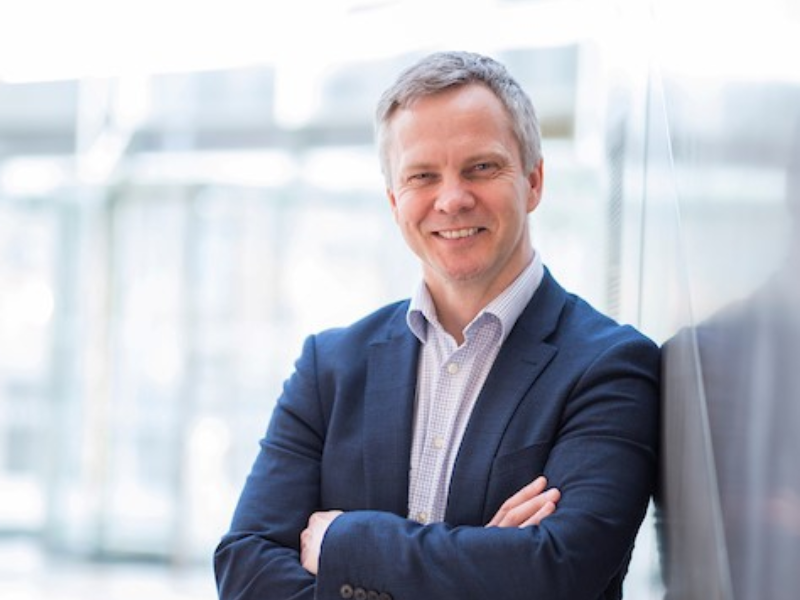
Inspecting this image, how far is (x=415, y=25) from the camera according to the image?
243 inches

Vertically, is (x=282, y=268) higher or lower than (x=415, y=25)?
lower

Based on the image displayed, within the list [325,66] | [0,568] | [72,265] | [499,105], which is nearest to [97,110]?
[72,265]

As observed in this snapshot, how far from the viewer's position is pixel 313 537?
1851 millimetres

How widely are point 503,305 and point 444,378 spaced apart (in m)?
0.16

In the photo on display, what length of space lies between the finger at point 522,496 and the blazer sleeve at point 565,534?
2cm

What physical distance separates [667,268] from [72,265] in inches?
233

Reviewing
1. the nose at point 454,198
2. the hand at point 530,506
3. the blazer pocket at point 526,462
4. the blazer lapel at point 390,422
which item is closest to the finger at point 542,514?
the hand at point 530,506

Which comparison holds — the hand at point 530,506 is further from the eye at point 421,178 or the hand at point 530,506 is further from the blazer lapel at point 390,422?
the eye at point 421,178

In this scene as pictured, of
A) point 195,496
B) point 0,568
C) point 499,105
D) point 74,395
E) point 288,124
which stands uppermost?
point 288,124

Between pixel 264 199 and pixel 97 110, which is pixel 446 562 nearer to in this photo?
pixel 264 199

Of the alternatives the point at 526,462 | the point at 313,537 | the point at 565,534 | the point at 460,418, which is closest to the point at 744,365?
the point at 565,534

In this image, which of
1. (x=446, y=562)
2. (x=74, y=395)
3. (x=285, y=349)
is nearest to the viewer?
(x=446, y=562)

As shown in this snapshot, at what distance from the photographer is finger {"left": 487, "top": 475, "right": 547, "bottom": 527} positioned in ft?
5.57

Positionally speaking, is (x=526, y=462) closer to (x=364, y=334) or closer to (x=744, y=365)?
(x=364, y=334)
